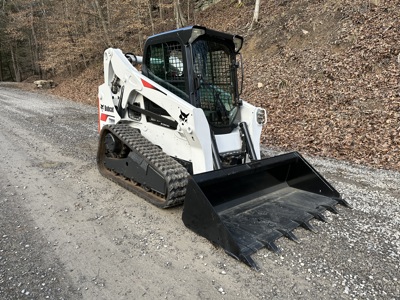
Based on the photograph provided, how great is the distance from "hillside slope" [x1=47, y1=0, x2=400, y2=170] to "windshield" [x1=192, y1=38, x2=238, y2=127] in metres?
2.85

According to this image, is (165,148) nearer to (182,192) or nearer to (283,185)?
(182,192)

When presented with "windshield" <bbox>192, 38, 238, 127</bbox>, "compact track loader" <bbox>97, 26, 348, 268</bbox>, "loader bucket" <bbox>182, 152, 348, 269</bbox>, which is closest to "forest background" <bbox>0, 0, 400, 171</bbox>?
"loader bucket" <bbox>182, 152, 348, 269</bbox>

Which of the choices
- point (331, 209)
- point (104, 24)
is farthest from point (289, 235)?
point (104, 24)

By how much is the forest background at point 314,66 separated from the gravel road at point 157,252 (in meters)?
2.09

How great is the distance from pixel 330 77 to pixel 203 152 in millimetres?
7280

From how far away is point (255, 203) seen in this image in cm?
378

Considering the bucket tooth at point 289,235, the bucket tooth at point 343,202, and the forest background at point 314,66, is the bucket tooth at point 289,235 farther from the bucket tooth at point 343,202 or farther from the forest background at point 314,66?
the forest background at point 314,66

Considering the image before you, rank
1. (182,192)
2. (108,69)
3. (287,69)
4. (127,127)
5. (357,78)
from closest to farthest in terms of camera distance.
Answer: (182,192), (127,127), (108,69), (357,78), (287,69)

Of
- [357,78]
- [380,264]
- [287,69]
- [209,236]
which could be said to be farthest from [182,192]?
[287,69]

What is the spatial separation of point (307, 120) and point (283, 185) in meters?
4.21

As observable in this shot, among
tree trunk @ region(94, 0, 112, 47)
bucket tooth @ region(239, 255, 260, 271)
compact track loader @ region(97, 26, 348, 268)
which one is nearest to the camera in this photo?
bucket tooth @ region(239, 255, 260, 271)

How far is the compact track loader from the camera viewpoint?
324 cm

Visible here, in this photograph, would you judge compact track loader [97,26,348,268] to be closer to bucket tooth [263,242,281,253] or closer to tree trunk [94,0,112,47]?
bucket tooth [263,242,281,253]

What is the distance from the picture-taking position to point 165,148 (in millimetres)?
4285
